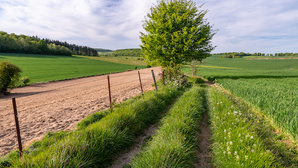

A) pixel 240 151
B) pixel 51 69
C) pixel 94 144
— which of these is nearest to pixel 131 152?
pixel 94 144

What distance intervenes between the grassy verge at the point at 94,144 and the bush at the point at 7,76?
13424 millimetres

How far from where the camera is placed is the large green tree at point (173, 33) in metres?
14.2

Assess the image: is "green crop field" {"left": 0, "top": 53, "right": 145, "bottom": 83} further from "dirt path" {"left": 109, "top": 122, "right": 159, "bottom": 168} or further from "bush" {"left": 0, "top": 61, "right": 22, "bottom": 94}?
"dirt path" {"left": 109, "top": 122, "right": 159, "bottom": 168}

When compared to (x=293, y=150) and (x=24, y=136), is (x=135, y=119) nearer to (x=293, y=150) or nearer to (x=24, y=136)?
(x=24, y=136)

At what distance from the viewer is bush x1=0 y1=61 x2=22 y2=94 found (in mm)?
12453

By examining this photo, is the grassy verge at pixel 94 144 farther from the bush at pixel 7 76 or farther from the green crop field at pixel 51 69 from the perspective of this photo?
the green crop field at pixel 51 69

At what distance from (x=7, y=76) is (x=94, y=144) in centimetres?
1505

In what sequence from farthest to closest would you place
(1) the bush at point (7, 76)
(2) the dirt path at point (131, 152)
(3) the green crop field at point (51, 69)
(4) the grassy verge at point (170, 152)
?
(3) the green crop field at point (51, 69), (1) the bush at point (7, 76), (2) the dirt path at point (131, 152), (4) the grassy verge at point (170, 152)

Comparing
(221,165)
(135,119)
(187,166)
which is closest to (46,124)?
(135,119)

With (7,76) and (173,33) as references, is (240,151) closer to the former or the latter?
(173,33)

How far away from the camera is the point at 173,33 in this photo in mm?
14617

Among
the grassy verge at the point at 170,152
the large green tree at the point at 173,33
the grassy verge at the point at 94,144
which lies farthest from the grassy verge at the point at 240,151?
the large green tree at the point at 173,33

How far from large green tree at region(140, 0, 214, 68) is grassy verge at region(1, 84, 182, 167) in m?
9.97

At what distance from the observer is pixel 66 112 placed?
705cm
